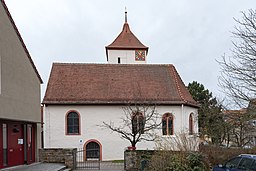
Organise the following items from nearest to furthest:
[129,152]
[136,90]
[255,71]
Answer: [255,71] → [129,152] → [136,90]

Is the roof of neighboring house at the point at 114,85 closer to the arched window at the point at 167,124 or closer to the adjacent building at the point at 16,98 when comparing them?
the arched window at the point at 167,124

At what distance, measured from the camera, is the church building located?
31172 mm

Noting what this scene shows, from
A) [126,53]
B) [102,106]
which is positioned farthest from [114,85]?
[126,53]

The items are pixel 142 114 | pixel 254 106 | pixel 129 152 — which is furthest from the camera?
pixel 142 114

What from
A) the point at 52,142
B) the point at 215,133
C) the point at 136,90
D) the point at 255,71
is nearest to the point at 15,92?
the point at 255,71

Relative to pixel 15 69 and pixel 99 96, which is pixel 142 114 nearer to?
pixel 99 96

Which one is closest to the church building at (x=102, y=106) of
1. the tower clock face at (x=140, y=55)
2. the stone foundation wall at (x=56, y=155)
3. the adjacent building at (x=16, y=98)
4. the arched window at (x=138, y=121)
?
the arched window at (x=138, y=121)

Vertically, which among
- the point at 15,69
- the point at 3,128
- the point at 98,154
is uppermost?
the point at 15,69

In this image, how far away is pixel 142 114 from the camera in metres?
30.4

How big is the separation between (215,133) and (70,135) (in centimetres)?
1238

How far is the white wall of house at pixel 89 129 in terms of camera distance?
→ 31.0 metres

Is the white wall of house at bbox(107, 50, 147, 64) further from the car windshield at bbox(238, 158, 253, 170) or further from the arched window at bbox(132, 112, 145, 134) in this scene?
the car windshield at bbox(238, 158, 253, 170)

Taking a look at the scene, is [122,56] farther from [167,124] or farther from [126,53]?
[167,124]

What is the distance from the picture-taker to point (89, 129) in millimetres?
31453
